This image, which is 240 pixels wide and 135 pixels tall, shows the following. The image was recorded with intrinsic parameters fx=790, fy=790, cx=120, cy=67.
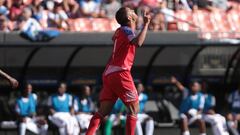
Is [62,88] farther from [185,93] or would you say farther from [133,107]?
[133,107]

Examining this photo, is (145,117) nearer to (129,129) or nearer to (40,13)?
(40,13)

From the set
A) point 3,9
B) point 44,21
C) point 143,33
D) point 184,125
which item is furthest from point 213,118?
point 143,33

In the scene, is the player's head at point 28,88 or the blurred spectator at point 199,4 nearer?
the player's head at point 28,88

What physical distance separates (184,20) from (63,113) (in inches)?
136

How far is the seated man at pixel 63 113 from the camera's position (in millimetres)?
16547

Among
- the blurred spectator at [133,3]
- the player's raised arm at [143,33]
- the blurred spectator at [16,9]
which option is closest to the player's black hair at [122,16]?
the player's raised arm at [143,33]

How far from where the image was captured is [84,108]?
55.5 ft

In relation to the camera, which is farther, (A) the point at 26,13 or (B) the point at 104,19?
(B) the point at 104,19

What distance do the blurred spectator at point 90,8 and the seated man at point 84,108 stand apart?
68.2 inches

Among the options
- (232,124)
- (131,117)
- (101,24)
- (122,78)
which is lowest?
(232,124)

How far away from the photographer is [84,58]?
17.5 metres

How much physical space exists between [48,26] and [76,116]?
2048 millimetres

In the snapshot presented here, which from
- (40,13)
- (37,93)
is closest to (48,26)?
(40,13)

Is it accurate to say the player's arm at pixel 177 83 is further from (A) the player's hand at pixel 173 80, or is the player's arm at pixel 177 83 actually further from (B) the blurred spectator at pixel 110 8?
(B) the blurred spectator at pixel 110 8
